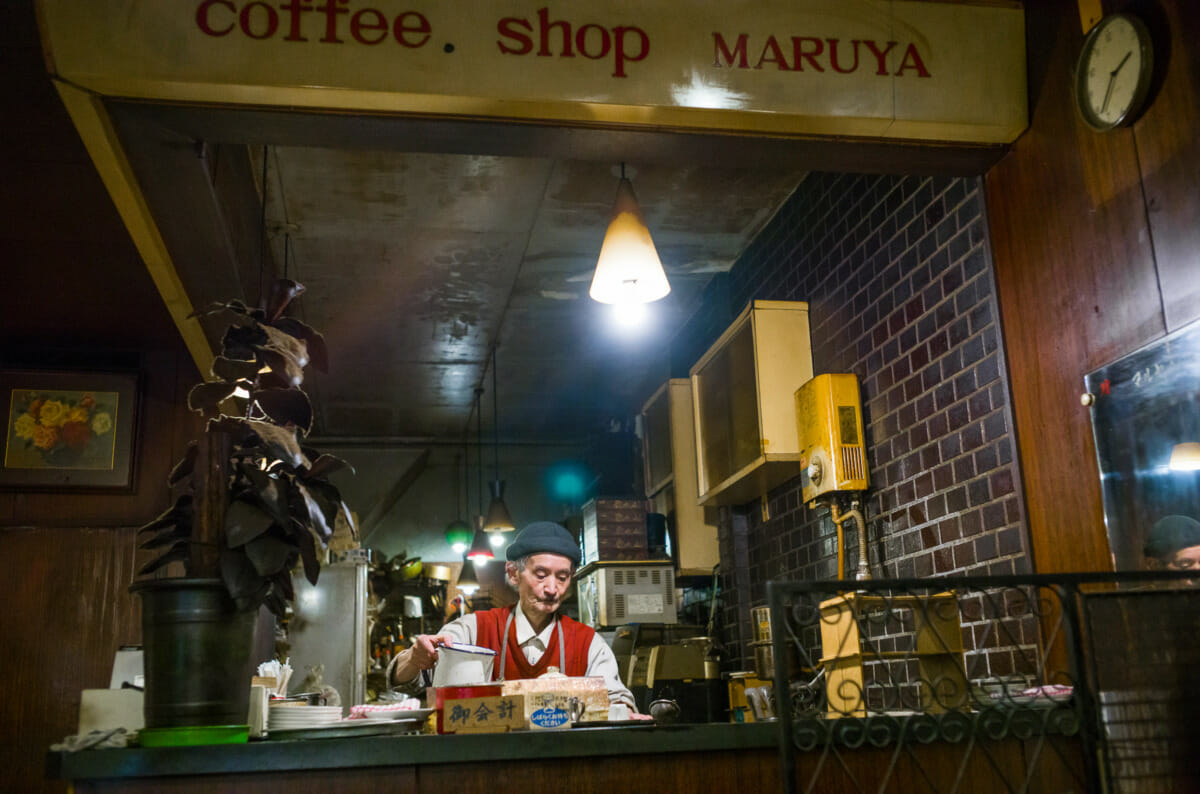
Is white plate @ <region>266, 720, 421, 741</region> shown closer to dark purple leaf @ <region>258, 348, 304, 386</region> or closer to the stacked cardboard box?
dark purple leaf @ <region>258, 348, 304, 386</region>

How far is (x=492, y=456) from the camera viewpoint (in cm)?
1212

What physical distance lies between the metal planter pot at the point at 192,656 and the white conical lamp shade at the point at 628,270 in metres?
2.21

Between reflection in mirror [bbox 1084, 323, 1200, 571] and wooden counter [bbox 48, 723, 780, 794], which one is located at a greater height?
reflection in mirror [bbox 1084, 323, 1200, 571]

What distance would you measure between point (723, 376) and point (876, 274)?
56.3 inches

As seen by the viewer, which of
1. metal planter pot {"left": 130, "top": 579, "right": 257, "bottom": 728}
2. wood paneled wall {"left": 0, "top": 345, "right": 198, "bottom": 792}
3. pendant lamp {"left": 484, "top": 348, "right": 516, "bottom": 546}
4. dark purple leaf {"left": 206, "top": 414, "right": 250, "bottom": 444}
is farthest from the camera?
pendant lamp {"left": 484, "top": 348, "right": 516, "bottom": 546}

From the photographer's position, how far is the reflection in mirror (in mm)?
2674

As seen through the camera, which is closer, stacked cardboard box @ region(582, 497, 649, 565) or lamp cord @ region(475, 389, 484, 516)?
stacked cardboard box @ region(582, 497, 649, 565)

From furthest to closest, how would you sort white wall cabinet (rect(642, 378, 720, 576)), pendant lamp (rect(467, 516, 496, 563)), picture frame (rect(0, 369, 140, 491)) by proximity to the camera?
pendant lamp (rect(467, 516, 496, 563)), white wall cabinet (rect(642, 378, 720, 576)), picture frame (rect(0, 369, 140, 491))

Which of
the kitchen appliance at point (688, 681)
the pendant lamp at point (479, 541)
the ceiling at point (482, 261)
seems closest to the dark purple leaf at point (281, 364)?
the ceiling at point (482, 261)

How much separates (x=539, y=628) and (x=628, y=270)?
1.46 m

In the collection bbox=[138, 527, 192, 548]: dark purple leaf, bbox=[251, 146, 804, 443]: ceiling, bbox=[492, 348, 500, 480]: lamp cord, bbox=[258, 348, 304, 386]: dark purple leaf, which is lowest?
bbox=[138, 527, 192, 548]: dark purple leaf

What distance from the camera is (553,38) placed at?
330cm

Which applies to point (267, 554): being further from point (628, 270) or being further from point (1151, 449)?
point (1151, 449)

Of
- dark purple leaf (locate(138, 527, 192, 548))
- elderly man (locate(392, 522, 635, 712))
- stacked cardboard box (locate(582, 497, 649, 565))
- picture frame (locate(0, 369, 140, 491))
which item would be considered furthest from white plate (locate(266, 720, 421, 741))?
stacked cardboard box (locate(582, 497, 649, 565))
